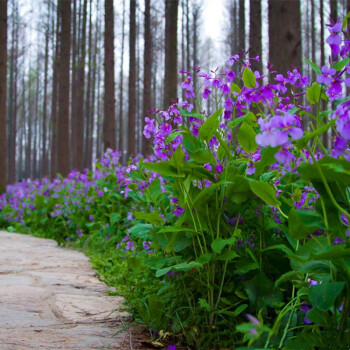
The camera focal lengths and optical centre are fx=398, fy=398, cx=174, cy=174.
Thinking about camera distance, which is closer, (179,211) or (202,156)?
(202,156)

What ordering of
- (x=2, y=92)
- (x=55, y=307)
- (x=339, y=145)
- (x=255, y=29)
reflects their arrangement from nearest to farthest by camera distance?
(x=339, y=145)
(x=55, y=307)
(x=255, y=29)
(x=2, y=92)

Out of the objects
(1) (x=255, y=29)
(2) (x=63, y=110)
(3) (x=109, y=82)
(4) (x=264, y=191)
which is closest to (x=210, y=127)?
(4) (x=264, y=191)

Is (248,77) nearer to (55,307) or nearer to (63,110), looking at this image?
(55,307)

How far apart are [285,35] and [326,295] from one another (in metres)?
4.47

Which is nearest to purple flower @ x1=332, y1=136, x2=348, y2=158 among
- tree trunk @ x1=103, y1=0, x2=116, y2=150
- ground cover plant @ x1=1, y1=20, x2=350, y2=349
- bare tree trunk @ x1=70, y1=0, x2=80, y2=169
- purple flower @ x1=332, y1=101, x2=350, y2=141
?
ground cover plant @ x1=1, y1=20, x2=350, y2=349

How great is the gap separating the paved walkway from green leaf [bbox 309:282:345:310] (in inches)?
33.4

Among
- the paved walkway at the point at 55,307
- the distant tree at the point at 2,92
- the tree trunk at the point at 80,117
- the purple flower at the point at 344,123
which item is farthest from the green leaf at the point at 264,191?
the tree trunk at the point at 80,117

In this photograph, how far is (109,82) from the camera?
33.9 feet

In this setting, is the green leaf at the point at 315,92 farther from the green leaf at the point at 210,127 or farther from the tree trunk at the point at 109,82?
the tree trunk at the point at 109,82

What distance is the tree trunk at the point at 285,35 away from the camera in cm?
499

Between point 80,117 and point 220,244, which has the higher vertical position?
point 80,117

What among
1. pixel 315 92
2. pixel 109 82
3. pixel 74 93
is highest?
pixel 74 93

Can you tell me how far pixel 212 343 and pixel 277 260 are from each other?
49 centimetres

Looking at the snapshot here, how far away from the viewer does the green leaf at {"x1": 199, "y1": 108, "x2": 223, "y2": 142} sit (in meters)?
1.72
